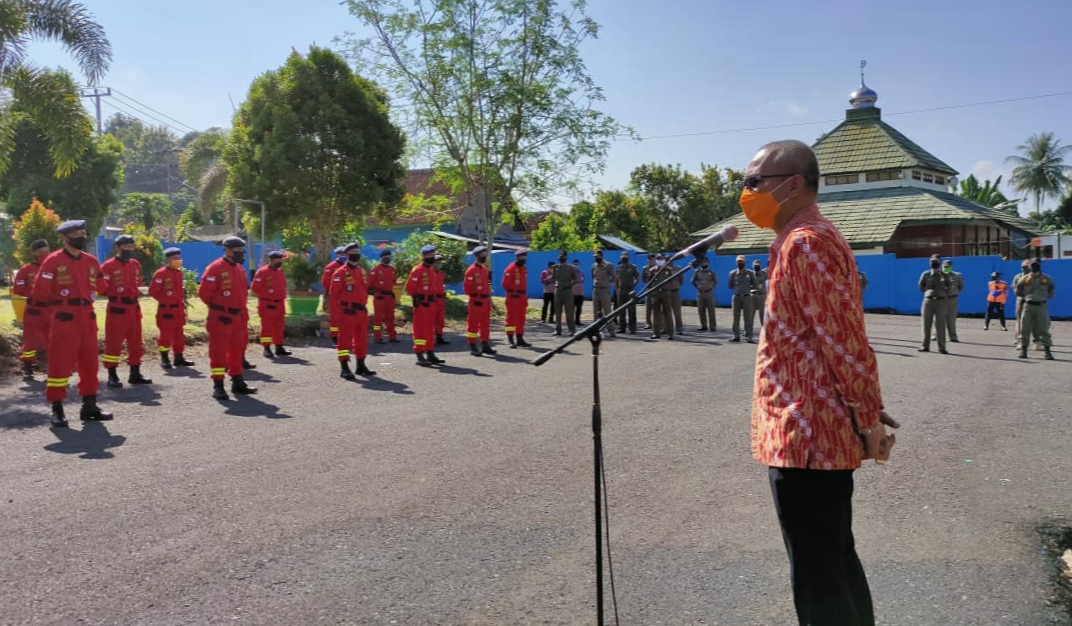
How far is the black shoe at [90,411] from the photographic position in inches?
333

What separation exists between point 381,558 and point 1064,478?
17.7ft

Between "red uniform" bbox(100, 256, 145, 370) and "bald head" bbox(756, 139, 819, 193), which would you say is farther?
"red uniform" bbox(100, 256, 145, 370)

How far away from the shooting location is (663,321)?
20.0m

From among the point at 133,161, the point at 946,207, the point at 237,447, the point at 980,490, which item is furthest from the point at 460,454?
the point at 133,161

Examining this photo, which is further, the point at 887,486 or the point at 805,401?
the point at 887,486

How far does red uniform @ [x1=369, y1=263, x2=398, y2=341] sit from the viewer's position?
658 inches

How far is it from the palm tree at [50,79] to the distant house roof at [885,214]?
76.2 ft

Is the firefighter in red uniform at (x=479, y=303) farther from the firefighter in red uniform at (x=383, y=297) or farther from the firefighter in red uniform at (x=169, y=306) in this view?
the firefighter in red uniform at (x=169, y=306)

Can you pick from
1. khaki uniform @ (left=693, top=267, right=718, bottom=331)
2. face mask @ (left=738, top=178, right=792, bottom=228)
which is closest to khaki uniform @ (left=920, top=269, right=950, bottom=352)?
khaki uniform @ (left=693, top=267, right=718, bottom=331)

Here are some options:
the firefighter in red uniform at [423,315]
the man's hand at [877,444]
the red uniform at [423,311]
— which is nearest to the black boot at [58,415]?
the firefighter in red uniform at [423,315]

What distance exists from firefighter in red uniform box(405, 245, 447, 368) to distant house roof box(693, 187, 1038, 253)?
65.4 feet

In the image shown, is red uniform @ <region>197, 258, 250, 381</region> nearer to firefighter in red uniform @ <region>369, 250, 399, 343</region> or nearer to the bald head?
firefighter in red uniform @ <region>369, 250, 399, 343</region>

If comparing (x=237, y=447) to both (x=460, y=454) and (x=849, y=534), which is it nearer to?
(x=460, y=454)

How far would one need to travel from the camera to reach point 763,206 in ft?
10.00
